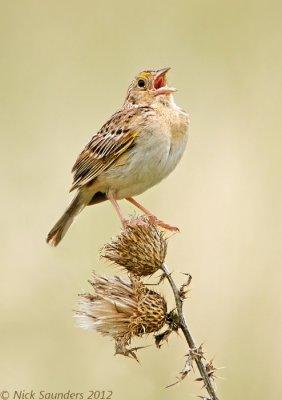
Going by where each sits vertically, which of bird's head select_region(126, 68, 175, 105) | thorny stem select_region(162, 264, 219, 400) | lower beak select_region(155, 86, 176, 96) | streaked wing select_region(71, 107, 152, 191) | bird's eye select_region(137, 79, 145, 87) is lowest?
thorny stem select_region(162, 264, 219, 400)

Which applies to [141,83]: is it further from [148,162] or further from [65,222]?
[65,222]

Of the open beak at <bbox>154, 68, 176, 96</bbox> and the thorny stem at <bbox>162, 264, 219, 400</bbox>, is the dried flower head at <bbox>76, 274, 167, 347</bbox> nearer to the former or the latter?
the thorny stem at <bbox>162, 264, 219, 400</bbox>

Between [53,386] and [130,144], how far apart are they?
1.65 m

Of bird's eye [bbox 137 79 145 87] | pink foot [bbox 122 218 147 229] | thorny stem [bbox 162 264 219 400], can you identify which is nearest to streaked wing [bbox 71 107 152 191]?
bird's eye [bbox 137 79 145 87]

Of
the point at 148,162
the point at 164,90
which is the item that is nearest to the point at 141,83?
the point at 164,90

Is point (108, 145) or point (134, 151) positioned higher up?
point (108, 145)

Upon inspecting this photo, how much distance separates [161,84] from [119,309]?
8.87ft

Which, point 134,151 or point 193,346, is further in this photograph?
point 134,151

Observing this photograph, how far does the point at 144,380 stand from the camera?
7.40 meters

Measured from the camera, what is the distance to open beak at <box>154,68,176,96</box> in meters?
7.50

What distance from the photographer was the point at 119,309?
5293 millimetres

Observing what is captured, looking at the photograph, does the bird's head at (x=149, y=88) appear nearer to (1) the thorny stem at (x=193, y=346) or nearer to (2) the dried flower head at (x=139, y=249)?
(2) the dried flower head at (x=139, y=249)

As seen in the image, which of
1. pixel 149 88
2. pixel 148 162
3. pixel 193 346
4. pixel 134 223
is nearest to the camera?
pixel 193 346

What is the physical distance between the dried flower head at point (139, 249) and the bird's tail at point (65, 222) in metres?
1.81
